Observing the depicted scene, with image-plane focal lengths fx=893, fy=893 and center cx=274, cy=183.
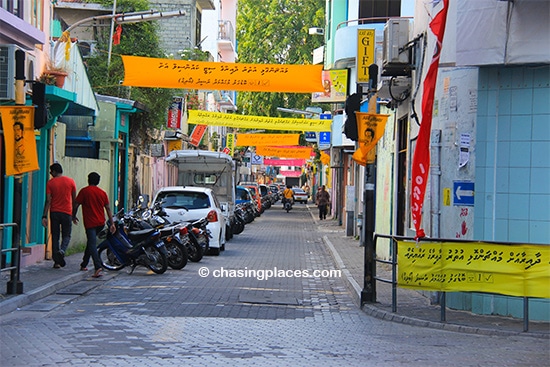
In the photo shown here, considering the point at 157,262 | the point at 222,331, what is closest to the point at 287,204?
the point at 157,262

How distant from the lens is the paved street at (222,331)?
8797 millimetres

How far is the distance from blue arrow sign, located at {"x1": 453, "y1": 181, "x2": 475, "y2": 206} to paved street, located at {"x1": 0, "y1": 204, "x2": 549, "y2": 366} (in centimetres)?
215

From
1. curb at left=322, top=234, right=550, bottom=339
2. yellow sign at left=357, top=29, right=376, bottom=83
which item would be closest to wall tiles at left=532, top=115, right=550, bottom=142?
curb at left=322, top=234, right=550, bottom=339

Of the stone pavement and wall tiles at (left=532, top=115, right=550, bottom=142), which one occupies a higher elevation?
wall tiles at (left=532, top=115, right=550, bottom=142)

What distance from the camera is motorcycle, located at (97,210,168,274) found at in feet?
54.6

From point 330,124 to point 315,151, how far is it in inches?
1135

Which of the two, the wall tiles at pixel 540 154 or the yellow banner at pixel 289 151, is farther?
the yellow banner at pixel 289 151

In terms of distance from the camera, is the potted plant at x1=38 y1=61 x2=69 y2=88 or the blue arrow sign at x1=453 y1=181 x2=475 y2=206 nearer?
the blue arrow sign at x1=453 y1=181 x2=475 y2=206

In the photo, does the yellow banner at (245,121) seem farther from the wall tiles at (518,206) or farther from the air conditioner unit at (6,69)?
the wall tiles at (518,206)

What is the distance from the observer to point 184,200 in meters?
21.4

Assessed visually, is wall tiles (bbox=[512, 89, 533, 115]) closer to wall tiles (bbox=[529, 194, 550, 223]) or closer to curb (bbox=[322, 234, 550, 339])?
wall tiles (bbox=[529, 194, 550, 223])

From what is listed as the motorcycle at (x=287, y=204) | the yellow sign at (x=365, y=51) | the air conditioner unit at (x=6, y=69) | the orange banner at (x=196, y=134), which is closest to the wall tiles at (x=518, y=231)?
the yellow sign at (x=365, y=51)

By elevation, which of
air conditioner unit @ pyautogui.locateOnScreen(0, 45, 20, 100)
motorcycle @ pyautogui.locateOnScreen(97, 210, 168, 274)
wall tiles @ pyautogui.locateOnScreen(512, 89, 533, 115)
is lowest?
motorcycle @ pyautogui.locateOnScreen(97, 210, 168, 274)

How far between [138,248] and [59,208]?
1.69 meters
